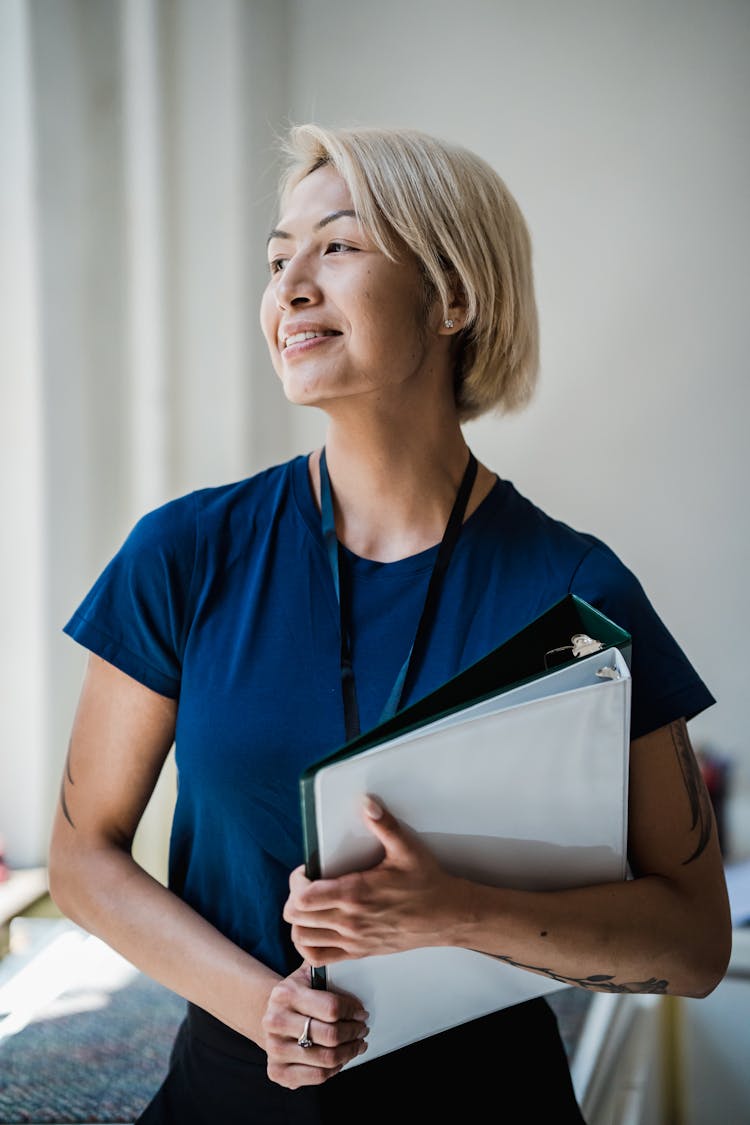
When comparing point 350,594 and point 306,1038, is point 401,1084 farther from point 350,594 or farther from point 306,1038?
point 350,594

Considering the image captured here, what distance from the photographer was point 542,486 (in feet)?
9.29

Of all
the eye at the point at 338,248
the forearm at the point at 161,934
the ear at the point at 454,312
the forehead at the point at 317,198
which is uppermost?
the forehead at the point at 317,198

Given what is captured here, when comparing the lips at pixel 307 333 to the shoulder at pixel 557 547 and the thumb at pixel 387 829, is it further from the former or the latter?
the thumb at pixel 387 829

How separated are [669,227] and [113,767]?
2.16m

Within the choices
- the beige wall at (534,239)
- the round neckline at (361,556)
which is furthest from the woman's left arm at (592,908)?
the beige wall at (534,239)

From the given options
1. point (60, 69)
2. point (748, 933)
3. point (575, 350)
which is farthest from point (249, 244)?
point (748, 933)

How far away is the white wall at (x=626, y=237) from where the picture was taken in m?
2.65

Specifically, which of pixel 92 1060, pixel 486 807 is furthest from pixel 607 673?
pixel 92 1060

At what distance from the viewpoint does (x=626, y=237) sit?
2707 mm

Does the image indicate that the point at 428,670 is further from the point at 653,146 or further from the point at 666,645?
the point at 653,146

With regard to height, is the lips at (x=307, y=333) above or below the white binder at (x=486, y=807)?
above

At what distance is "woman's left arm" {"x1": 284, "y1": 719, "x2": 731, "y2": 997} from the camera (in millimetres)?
848

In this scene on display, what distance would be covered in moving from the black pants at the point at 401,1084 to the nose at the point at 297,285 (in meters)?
0.80

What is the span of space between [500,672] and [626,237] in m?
2.09
